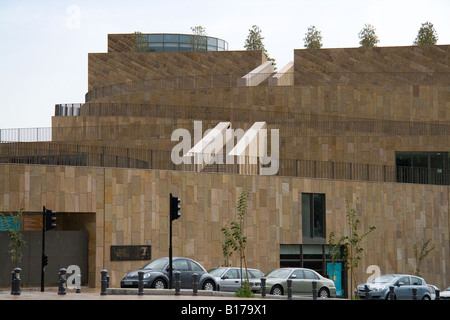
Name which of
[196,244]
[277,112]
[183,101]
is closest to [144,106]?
[183,101]

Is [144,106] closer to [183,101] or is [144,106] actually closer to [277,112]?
[183,101]

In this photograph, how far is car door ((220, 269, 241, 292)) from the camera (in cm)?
A: 3642

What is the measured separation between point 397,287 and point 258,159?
1209 centimetres

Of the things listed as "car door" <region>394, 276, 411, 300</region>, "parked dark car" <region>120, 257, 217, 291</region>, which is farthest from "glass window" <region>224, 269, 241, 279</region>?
"car door" <region>394, 276, 411, 300</region>

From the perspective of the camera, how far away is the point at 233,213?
4441cm

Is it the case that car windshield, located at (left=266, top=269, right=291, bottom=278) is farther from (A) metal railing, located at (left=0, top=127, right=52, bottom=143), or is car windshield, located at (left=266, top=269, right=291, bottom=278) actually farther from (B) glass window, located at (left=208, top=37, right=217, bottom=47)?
(B) glass window, located at (left=208, top=37, right=217, bottom=47)

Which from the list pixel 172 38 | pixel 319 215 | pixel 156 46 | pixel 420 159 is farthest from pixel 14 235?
pixel 172 38

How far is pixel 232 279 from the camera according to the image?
36812 millimetres

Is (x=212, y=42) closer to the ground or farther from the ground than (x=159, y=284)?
farther from the ground

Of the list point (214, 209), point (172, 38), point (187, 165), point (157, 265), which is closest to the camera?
point (157, 265)

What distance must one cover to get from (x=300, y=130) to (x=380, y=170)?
6.59 meters

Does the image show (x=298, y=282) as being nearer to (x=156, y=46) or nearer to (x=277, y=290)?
(x=277, y=290)

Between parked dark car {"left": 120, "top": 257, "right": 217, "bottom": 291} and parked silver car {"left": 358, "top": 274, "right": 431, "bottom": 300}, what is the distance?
7582 mm

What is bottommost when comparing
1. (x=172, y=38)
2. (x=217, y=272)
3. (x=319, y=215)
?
(x=217, y=272)
